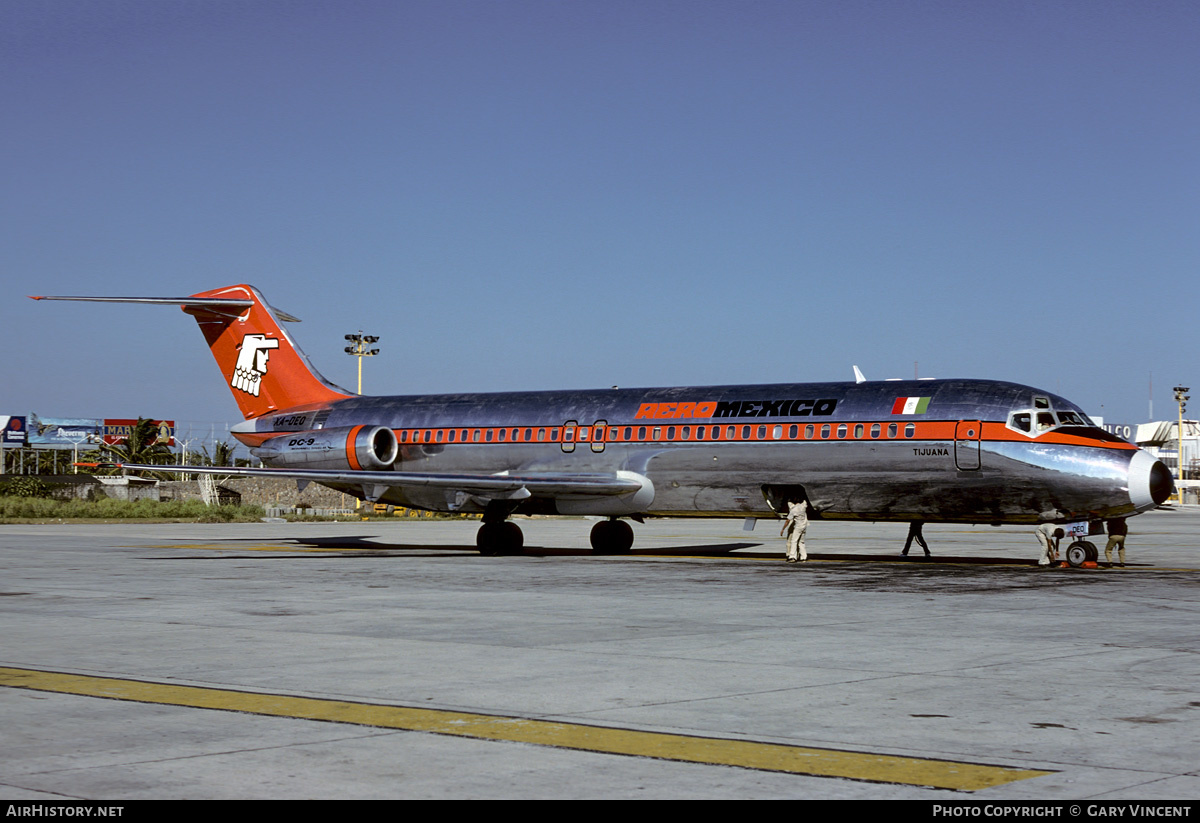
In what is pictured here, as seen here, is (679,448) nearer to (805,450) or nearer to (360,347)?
(805,450)

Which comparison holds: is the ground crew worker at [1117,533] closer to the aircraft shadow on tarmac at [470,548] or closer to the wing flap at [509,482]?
the aircraft shadow on tarmac at [470,548]

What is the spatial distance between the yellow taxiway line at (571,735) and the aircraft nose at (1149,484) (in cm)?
1861

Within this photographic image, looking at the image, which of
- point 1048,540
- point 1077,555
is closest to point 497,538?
point 1048,540

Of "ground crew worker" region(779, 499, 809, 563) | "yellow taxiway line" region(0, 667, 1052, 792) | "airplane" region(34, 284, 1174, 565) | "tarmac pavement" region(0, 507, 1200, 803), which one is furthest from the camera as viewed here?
"ground crew worker" region(779, 499, 809, 563)

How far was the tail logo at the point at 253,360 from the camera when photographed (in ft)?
123

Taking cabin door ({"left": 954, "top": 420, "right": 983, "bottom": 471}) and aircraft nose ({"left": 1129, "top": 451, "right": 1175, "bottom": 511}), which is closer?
aircraft nose ({"left": 1129, "top": 451, "right": 1175, "bottom": 511})

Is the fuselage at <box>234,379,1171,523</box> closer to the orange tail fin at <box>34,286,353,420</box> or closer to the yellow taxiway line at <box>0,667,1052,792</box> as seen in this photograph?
the orange tail fin at <box>34,286,353,420</box>

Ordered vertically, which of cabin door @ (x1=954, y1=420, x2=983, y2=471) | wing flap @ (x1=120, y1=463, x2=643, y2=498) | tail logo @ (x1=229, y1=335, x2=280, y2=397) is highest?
tail logo @ (x1=229, y1=335, x2=280, y2=397)

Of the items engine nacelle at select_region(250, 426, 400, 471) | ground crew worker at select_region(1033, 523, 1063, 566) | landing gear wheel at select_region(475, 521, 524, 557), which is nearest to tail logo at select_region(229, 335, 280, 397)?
engine nacelle at select_region(250, 426, 400, 471)

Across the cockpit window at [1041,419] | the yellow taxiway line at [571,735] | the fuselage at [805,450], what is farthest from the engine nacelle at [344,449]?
the yellow taxiway line at [571,735]

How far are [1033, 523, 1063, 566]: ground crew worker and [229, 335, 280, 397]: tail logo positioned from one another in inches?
863

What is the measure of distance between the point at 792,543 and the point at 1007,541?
50.5ft

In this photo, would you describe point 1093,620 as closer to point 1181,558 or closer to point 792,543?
point 792,543

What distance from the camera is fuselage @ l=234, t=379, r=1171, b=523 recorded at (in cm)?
2544
